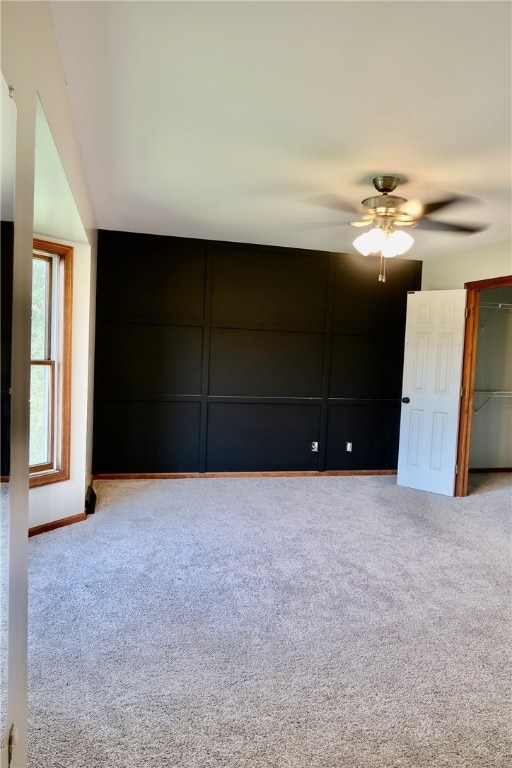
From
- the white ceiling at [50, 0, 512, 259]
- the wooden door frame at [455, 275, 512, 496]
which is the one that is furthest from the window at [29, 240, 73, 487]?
the wooden door frame at [455, 275, 512, 496]

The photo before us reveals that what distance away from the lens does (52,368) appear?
381 centimetres

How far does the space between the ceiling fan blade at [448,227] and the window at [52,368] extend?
292cm

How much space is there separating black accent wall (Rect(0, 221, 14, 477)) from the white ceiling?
1118mm

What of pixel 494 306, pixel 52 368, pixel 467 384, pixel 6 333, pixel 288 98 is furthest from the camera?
pixel 494 306

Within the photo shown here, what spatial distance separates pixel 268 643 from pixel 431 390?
3.68 m

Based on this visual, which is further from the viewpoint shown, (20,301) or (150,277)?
(150,277)

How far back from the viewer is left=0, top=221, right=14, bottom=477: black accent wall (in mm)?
1091

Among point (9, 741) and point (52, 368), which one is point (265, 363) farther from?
point (9, 741)

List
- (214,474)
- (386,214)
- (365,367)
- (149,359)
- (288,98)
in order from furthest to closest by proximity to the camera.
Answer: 1. (365,367)
2. (214,474)
3. (149,359)
4. (386,214)
5. (288,98)

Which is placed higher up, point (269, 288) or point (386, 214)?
point (386, 214)

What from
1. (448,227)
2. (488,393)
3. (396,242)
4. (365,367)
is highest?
(448,227)

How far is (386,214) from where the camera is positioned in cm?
344

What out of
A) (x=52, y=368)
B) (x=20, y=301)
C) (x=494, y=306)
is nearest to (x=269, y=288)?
(x=52, y=368)

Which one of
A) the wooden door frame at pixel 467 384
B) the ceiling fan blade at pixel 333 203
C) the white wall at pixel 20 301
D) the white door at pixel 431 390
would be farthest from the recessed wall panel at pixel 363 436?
the white wall at pixel 20 301
